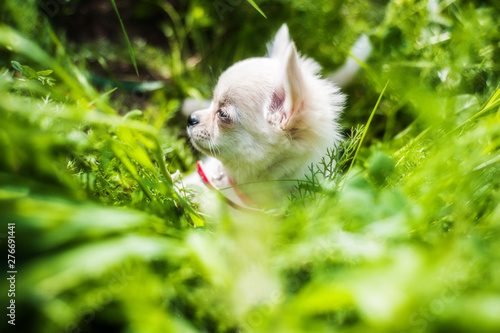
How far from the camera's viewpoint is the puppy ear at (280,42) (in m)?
1.57

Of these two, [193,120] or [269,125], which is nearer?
[269,125]

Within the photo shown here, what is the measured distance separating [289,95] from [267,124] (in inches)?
6.7

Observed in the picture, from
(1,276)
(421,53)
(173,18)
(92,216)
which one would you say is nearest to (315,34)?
(421,53)

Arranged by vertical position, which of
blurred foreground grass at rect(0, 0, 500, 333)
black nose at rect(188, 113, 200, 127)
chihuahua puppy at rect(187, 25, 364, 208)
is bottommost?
blurred foreground grass at rect(0, 0, 500, 333)

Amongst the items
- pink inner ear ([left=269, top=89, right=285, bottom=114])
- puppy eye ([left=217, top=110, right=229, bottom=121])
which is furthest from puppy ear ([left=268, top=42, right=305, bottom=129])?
puppy eye ([left=217, top=110, right=229, bottom=121])

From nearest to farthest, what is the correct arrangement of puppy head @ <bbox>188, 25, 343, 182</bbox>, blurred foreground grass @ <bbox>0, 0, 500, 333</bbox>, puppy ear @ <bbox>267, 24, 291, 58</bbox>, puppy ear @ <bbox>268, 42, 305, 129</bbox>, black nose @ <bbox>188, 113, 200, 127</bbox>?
blurred foreground grass @ <bbox>0, 0, 500, 333</bbox>, puppy ear @ <bbox>268, 42, 305, 129</bbox>, puppy head @ <bbox>188, 25, 343, 182</bbox>, black nose @ <bbox>188, 113, 200, 127</bbox>, puppy ear @ <bbox>267, 24, 291, 58</bbox>

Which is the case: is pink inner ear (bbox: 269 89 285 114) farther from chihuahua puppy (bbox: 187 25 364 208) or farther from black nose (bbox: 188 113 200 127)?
black nose (bbox: 188 113 200 127)

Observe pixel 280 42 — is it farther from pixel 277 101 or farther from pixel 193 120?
pixel 193 120

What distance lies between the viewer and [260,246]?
2.51 ft

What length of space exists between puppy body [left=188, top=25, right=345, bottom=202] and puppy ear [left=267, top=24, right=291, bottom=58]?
22 centimetres

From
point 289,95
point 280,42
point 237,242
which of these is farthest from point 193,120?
point 237,242

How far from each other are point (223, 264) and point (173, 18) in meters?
2.16

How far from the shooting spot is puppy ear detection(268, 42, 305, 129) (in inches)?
44.8

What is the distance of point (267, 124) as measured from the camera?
1.33 metres
